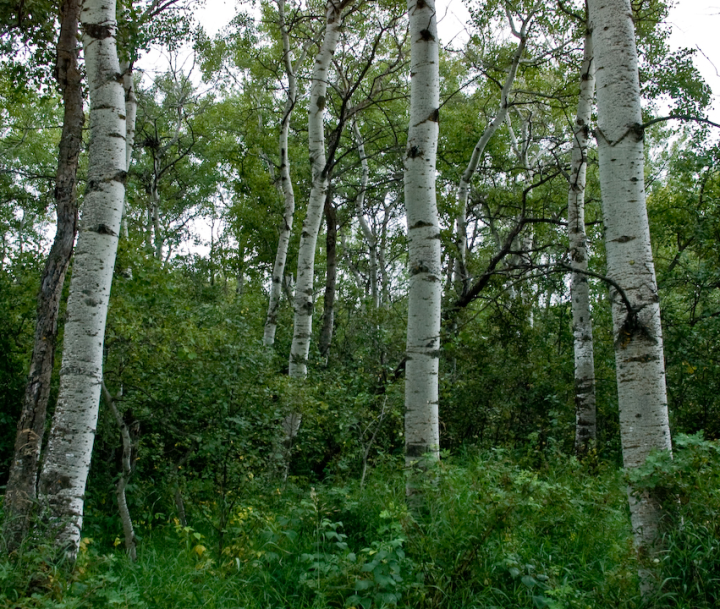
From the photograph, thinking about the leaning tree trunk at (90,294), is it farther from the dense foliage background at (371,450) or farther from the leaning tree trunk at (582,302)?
the leaning tree trunk at (582,302)

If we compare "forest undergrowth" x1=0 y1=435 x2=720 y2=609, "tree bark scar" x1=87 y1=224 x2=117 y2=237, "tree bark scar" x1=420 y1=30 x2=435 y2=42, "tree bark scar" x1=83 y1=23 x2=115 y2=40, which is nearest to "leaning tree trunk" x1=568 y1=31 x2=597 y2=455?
"forest undergrowth" x1=0 y1=435 x2=720 y2=609

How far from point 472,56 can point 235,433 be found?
12204 mm

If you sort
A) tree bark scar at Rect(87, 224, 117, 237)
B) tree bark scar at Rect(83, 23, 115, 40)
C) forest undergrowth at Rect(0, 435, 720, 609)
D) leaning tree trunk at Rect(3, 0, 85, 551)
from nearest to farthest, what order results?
forest undergrowth at Rect(0, 435, 720, 609) → leaning tree trunk at Rect(3, 0, 85, 551) → tree bark scar at Rect(87, 224, 117, 237) → tree bark scar at Rect(83, 23, 115, 40)

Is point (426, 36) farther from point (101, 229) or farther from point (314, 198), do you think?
point (314, 198)

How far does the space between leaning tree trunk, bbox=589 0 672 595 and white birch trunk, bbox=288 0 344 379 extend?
19.9 feet

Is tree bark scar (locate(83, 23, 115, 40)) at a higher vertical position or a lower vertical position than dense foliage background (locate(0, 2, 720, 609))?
higher

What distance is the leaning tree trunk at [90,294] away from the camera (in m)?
4.06

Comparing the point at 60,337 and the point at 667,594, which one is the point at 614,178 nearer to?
the point at 667,594

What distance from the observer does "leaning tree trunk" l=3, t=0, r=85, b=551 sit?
419cm

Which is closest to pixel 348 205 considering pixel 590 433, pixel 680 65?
pixel 680 65

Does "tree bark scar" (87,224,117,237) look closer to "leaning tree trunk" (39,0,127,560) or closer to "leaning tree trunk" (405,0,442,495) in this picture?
"leaning tree trunk" (39,0,127,560)

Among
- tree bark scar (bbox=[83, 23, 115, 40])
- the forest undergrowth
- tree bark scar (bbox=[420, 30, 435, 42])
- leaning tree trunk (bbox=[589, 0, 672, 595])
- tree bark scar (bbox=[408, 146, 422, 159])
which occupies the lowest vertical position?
the forest undergrowth

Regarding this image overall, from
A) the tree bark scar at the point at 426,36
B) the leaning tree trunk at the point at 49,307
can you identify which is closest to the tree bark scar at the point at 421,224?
the tree bark scar at the point at 426,36

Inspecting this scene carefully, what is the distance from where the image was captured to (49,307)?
4.71 m
